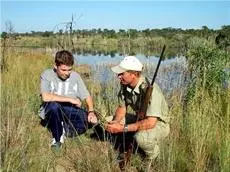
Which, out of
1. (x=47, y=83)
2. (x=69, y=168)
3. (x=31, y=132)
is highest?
(x=47, y=83)

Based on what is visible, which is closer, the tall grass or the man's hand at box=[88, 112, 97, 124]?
the tall grass

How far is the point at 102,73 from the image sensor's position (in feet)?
27.3

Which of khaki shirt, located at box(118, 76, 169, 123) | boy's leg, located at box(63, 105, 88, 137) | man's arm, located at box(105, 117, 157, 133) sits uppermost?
khaki shirt, located at box(118, 76, 169, 123)

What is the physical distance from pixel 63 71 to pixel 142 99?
49.6 inches

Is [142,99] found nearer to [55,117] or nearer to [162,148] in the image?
[162,148]

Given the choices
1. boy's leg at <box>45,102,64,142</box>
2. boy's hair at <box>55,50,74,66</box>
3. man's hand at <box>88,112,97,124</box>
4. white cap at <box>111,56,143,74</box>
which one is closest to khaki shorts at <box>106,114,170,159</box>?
white cap at <box>111,56,143,74</box>

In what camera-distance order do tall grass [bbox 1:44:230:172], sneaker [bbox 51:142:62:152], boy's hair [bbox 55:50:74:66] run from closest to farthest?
1. tall grass [bbox 1:44:230:172]
2. sneaker [bbox 51:142:62:152]
3. boy's hair [bbox 55:50:74:66]

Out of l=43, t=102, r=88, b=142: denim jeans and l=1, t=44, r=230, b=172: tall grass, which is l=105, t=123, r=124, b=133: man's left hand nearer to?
l=1, t=44, r=230, b=172: tall grass

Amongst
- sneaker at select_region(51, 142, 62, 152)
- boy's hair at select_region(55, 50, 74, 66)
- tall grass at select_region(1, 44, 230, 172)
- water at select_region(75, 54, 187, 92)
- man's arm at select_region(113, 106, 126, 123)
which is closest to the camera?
tall grass at select_region(1, 44, 230, 172)

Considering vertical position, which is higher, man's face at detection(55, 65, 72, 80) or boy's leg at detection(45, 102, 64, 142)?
man's face at detection(55, 65, 72, 80)

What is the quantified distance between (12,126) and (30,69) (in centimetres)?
588

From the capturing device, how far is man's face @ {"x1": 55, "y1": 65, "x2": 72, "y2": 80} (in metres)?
5.39

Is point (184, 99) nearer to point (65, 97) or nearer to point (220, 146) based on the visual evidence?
point (65, 97)

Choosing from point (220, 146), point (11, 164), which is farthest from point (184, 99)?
point (11, 164)
